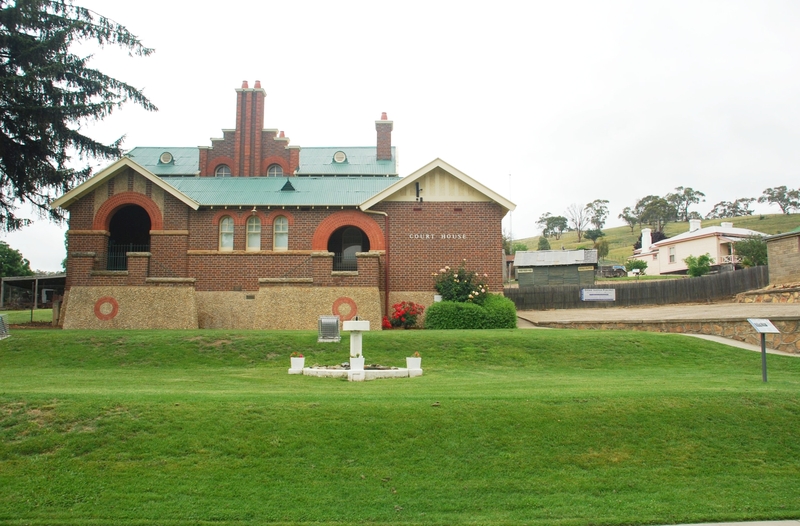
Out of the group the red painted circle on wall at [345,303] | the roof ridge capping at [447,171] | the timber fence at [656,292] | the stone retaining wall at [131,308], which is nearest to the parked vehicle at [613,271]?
the timber fence at [656,292]

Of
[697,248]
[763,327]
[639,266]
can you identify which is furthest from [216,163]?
[697,248]

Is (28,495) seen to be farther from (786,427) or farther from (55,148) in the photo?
(55,148)

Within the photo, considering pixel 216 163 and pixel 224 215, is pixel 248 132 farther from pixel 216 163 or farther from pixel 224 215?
pixel 224 215

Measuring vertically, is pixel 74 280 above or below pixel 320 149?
below

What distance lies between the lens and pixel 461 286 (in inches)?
968

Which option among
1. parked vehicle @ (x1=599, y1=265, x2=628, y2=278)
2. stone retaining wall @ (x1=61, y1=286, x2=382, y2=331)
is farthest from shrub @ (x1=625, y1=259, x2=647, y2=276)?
stone retaining wall @ (x1=61, y1=286, x2=382, y2=331)

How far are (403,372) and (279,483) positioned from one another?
7278 millimetres

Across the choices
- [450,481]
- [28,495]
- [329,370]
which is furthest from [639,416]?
[28,495]

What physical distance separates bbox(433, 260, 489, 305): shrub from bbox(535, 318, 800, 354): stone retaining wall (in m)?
3.37

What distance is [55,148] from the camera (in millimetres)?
24312

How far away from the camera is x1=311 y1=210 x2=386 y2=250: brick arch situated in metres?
26.0

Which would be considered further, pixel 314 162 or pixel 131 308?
pixel 314 162

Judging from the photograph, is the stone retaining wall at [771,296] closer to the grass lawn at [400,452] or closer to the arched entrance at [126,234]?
the grass lawn at [400,452]

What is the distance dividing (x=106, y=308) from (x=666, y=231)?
3800 inches
